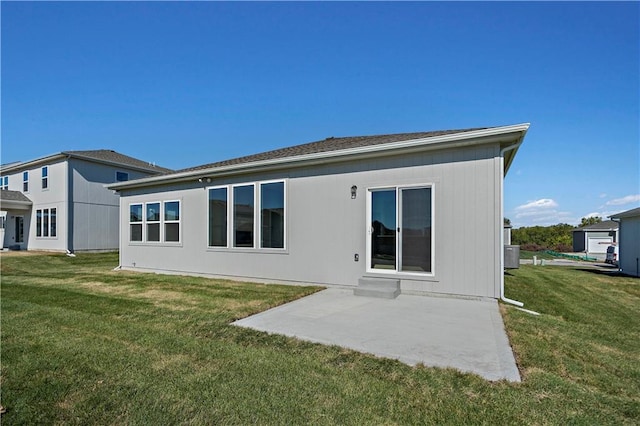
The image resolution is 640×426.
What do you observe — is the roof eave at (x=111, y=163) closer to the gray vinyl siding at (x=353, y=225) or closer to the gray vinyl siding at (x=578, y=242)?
the gray vinyl siding at (x=353, y=225)

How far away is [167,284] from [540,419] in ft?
27.1

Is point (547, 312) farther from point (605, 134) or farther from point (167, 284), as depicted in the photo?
point (605, 134)

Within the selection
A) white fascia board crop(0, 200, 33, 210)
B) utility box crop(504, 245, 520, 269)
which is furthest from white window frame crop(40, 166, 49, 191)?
utility box crop(504, 245, 520, 269)

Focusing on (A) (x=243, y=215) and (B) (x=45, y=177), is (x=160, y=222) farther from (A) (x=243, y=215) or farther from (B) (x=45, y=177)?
(B) (x=45, y=177)

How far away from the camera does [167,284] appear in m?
8.49

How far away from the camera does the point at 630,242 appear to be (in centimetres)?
1445

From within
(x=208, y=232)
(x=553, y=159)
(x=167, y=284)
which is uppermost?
(x=553, y=159)

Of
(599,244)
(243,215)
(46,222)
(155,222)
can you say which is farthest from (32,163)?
(599,244)

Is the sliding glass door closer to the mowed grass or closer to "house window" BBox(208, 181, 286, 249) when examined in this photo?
the mowed grass

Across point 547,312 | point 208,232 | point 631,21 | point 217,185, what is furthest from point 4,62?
point 631,21

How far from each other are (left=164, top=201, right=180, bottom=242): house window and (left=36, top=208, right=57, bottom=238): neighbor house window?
12.3 m

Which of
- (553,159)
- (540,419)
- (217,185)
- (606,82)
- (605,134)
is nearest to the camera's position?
(540,419)

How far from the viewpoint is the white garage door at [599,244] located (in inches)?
1145

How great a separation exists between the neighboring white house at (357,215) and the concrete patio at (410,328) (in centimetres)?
83
